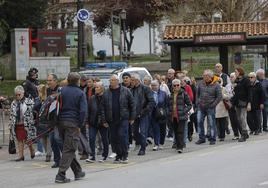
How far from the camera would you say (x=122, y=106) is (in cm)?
1448

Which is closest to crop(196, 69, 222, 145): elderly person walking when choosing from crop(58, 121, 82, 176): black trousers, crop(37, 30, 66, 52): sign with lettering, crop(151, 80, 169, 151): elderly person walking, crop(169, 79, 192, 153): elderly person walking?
crop(151, 80, 169, 151): elderly person walking

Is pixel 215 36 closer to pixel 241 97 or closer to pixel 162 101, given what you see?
pixel 241 97

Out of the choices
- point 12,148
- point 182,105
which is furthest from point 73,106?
point 12,148

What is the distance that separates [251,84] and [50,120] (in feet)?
28.4

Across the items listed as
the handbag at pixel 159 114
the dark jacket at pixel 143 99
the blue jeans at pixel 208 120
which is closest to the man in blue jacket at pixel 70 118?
the dark jacket at pixel 143 99

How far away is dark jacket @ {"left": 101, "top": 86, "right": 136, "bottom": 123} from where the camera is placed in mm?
14477

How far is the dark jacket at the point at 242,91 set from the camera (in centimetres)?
1845

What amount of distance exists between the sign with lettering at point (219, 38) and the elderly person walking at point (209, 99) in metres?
10.2

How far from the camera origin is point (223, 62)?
94.4 feet

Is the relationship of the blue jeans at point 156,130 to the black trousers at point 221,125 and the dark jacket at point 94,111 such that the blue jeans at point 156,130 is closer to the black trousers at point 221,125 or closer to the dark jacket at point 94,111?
the black trousers at point 221,125

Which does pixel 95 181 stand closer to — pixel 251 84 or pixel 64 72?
pixel 251 84

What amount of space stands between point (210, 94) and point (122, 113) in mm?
3840

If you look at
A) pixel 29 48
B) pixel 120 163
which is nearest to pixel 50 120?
pixel 120 163

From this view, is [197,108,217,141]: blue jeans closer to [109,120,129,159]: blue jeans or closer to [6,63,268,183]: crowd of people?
[6,63,268,183]: crowd of people
